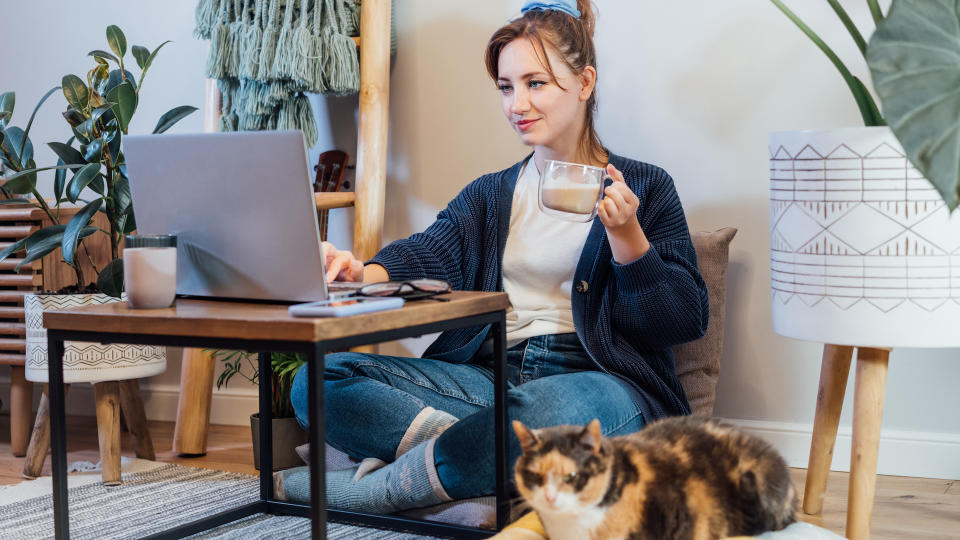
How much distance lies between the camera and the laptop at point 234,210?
3.99 ft

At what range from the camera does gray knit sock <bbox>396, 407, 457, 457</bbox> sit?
5.63ft

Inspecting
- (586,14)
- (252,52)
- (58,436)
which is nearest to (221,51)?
(252,52)

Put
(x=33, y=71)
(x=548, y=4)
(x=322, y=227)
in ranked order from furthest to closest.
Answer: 1. (x=33, y=71)
2. (x=322, y=227)
3. (x=548, y=4)

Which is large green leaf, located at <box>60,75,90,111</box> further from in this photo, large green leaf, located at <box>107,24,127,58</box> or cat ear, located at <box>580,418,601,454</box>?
cat ear, located at <box>580,418,601,454</box>

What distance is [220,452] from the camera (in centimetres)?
237

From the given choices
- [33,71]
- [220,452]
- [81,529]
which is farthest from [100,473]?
[33,71]

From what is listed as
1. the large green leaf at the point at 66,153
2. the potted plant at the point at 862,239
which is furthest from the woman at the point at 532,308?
the large green leaf at the point at 66,153

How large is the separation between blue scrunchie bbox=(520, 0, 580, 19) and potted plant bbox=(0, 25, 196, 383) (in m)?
0.83

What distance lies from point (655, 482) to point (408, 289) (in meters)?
0.42

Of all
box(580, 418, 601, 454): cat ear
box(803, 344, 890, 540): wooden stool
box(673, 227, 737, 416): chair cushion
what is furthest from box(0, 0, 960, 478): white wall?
box(580, 418, 601, 454): cat ear

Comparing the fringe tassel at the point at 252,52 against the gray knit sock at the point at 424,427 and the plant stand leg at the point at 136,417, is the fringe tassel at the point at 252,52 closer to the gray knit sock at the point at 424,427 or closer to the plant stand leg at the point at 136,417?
the plant stand leg at the point at 136,417

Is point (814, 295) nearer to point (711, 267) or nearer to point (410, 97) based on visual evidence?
point (711, 267)

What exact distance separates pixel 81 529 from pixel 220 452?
0.63 meters

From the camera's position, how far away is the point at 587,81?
6.36 ft
